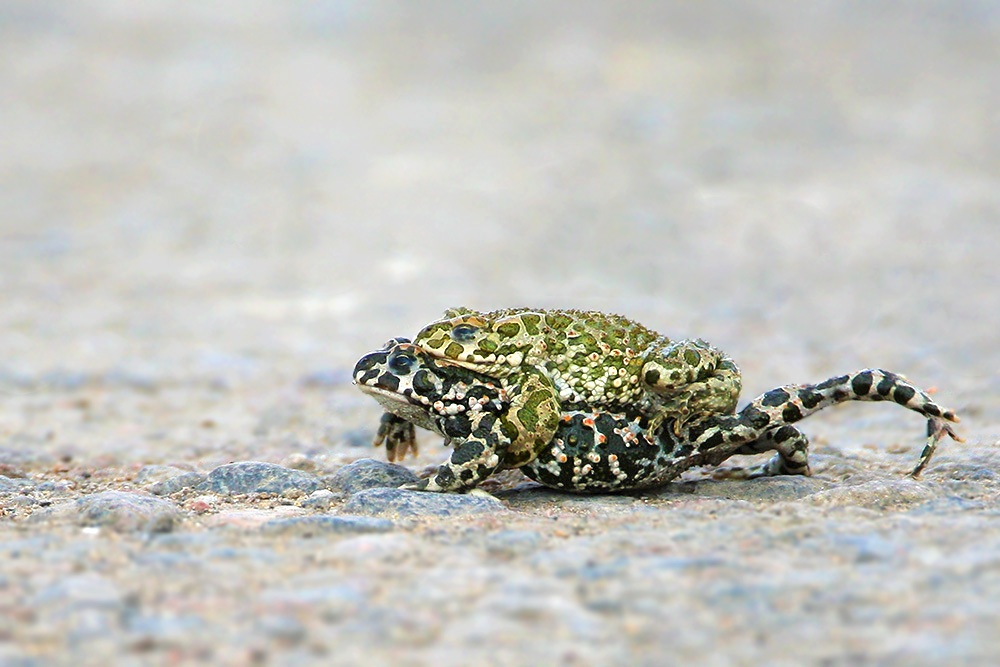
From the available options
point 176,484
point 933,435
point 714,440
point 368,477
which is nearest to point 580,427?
point 714,440

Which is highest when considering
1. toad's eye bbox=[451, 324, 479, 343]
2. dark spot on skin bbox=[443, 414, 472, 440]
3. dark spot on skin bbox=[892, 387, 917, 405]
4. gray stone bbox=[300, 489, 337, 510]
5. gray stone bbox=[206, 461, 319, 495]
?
toad's eye bbox=[451, 324, 479, 343]

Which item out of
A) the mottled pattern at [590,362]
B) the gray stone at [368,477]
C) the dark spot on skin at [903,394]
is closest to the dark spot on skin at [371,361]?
the mottled pattern at [590,362]

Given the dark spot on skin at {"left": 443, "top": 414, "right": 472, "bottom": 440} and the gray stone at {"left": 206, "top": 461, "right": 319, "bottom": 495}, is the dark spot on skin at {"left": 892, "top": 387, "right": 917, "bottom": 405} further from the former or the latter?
the gray stone at {"left": 206, "top": 461, "right": 319, "bottom": 495}

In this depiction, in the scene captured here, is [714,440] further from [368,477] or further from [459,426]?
[368,477]

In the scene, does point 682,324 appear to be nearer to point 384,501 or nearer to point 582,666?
point 384,501

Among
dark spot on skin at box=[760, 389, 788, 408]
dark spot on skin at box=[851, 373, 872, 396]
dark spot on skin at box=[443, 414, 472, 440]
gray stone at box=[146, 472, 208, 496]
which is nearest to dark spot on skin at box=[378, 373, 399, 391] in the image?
dark spot on skin at box=[443, 414, 472, 440]

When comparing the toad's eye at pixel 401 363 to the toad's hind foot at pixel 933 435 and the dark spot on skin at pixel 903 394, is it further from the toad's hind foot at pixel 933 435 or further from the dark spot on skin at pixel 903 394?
the toad's hind foot at pixel 933 435
